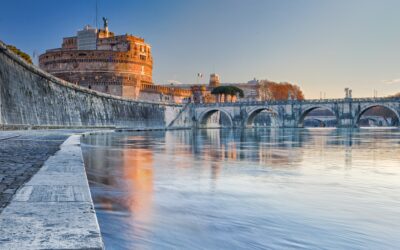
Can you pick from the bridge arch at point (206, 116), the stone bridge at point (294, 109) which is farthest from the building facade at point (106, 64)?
the stone bridge at point (294, 109)

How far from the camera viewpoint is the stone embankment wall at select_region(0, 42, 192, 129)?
2681 centimetres

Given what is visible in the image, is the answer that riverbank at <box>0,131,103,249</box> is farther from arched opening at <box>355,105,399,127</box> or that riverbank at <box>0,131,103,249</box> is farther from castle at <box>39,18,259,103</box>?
arched opening at <box>355,105,399,127</box>

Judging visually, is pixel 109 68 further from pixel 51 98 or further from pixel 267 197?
pixel 267 197

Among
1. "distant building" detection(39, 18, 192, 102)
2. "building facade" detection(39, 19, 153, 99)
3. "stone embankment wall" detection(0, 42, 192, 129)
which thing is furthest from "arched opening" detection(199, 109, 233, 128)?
"stone embankment wall" detection(0, 42, 192, 129)

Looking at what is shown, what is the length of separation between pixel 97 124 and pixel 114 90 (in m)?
23.9

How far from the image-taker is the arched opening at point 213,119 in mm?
83500

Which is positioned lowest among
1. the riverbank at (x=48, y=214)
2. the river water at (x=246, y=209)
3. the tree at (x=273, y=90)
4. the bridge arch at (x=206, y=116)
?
the river water at (x=246, y=209)

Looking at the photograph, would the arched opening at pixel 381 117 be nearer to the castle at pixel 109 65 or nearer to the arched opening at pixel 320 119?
the arched opening at pixel 320 119

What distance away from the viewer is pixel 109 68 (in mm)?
77625

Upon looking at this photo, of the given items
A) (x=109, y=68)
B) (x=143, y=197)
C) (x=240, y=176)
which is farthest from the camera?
(x=109, y=68)

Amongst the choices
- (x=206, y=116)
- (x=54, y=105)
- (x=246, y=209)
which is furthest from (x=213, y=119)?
(x=246, y=209)

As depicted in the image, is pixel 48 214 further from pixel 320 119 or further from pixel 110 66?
pixel 320 119

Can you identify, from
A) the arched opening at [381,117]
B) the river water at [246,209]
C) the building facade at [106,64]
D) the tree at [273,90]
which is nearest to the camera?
the river water at [246,209]

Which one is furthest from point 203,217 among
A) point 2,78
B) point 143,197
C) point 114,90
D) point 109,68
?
point 109,68
